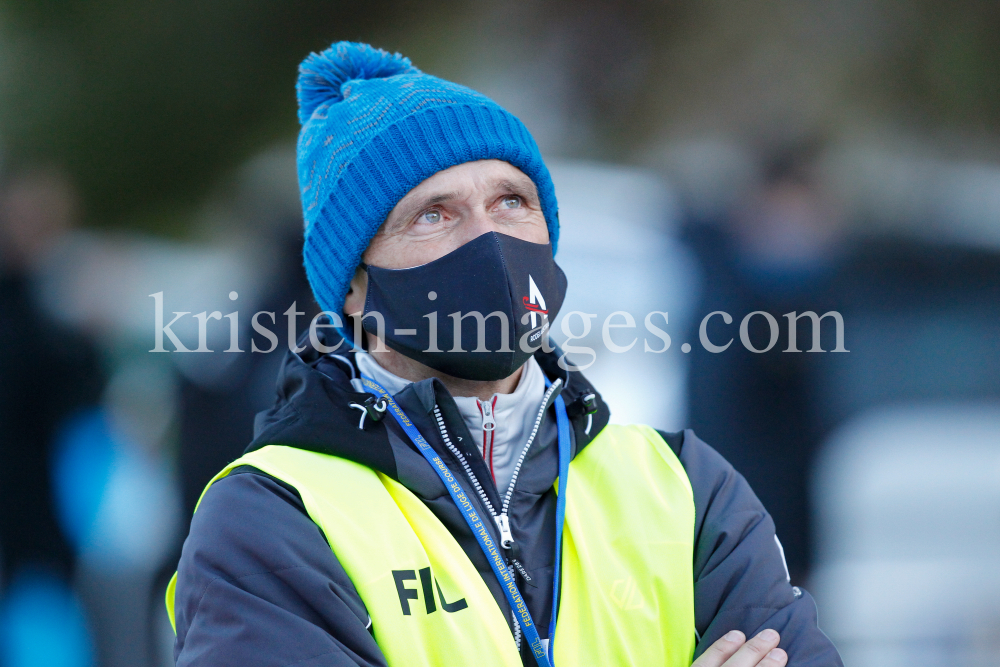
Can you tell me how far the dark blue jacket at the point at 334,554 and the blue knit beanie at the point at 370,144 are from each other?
0.87ft

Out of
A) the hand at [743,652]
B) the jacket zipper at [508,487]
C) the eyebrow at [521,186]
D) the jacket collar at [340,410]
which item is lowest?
the hand at [743,652]

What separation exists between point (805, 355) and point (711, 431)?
54cm

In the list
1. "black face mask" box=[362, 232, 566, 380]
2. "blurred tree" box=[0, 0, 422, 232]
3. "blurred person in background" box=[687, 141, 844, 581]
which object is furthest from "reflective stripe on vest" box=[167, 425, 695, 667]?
"blurred tree" box=[0, 0, 422, 232]

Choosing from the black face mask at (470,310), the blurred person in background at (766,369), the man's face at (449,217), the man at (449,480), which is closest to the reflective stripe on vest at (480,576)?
the man at (449,480)

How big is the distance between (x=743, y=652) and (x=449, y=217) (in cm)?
99

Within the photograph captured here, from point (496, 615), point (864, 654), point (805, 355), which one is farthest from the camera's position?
point (864, 654)

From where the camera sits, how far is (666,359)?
4195 mm

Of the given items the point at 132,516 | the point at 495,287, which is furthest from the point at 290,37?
the point at 495,287

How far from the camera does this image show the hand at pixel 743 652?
144 cm

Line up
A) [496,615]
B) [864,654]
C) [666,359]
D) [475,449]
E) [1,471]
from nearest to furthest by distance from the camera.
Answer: [496,615], [475,449], [1,471], [864,654], [666,359]

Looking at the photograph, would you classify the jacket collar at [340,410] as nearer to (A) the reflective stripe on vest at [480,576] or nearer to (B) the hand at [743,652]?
(A) the reflective stripe on vest at [480,576]

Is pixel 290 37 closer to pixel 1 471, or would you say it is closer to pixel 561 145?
pixel 561 145
